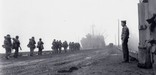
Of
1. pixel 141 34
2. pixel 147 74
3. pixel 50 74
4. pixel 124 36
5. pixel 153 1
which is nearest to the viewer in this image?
pixel 153 1

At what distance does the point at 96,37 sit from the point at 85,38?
13.3 ft

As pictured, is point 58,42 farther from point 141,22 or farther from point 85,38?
point 85,38

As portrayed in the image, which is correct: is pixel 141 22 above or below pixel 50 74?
above

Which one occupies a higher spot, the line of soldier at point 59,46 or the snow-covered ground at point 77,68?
the line of soldier at point 59,46

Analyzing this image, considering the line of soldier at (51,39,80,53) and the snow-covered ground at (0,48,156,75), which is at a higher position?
the line of soldier at (51,39,80,53)

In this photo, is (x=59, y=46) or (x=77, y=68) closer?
(x=77, y=68)

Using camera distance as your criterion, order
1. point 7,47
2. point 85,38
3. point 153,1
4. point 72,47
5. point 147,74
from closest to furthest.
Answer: point 153,1 → point 147,74 → point 7,47 → point 72,47 → point 85,38

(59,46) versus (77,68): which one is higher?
(59,46)

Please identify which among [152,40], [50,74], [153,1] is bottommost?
[50,74]

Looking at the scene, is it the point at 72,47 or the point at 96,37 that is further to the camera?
the point at 96,37

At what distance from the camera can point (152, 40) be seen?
4.30 metres

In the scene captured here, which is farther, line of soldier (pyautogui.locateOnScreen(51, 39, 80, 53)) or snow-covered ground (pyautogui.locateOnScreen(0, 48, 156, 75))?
line of soldier (pyautogui.locateOnScreen(51, 39, 80, 53))

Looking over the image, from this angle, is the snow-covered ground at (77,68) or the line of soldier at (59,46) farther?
the line of soldier at (59,46)

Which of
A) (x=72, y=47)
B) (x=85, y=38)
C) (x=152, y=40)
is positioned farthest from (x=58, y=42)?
(x=85, y=38)
